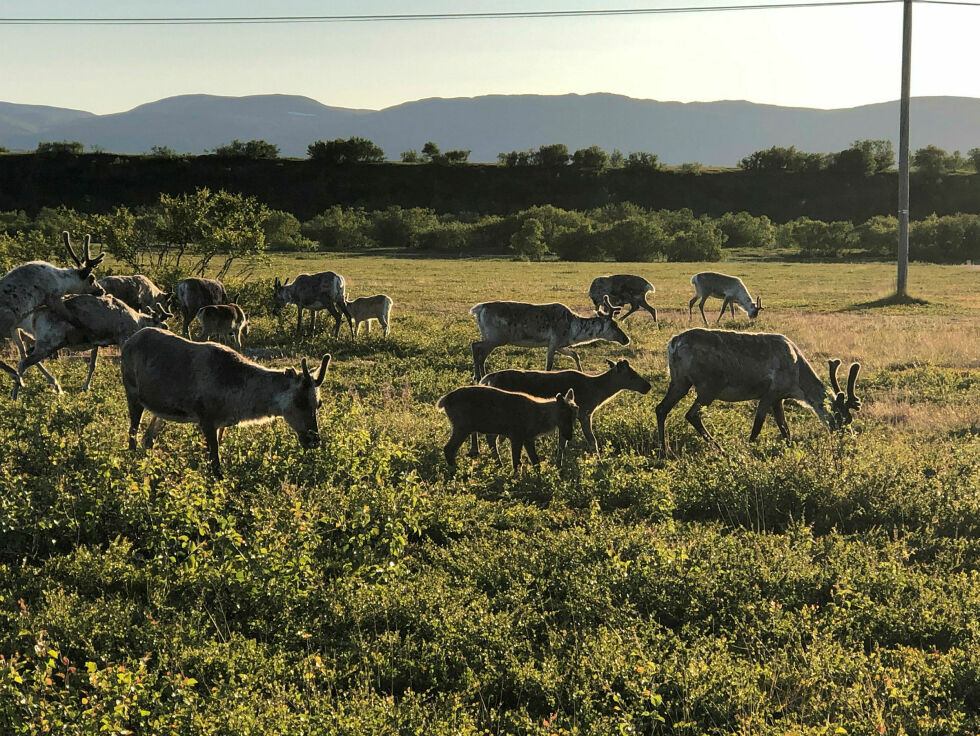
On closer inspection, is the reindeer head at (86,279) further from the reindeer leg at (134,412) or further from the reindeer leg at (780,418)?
the reindeer leg at (780,418)

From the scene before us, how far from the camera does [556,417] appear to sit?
9.32m

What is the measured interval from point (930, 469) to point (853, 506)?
1890 mm

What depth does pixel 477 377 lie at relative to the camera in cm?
1444

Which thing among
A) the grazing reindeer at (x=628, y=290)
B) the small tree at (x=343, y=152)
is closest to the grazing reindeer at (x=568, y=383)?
the grazing reindeer at (x=628, y=290)

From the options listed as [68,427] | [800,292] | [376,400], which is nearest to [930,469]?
[376,400]

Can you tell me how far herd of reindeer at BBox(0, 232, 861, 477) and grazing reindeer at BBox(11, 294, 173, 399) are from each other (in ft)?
0.06

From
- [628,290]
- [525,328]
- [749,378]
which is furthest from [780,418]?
[628,290]

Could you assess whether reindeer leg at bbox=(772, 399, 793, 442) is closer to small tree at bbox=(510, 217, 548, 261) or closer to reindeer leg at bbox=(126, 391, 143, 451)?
reindeer leg at bbox=(126, 391, 143, 451)

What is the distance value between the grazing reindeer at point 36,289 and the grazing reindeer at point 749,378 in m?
8.99

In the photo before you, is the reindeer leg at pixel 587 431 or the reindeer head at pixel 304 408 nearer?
the reindeer head at pixel 304 408

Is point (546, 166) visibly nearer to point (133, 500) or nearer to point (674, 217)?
point (674, 217)

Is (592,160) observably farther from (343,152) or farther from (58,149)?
(58,149)

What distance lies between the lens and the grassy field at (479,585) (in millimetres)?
4621

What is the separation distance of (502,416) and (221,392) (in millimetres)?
3095
